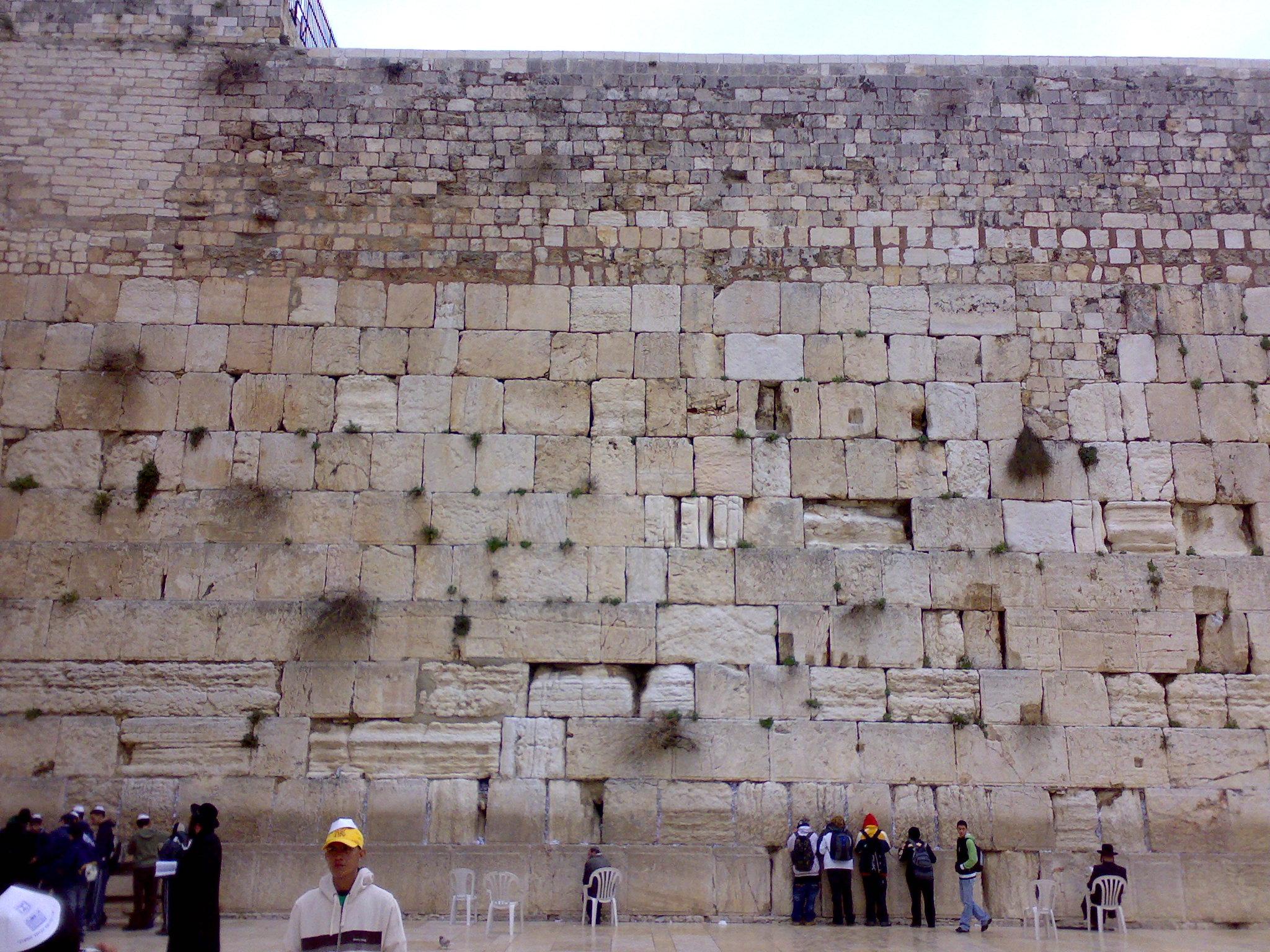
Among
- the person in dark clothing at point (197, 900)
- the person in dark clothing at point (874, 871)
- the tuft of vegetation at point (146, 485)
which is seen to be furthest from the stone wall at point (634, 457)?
the person in dark clothing at point (197, 900)

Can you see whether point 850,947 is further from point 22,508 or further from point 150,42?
point 150,42

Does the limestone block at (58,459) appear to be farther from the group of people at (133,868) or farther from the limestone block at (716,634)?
the limestone block at (716,634)

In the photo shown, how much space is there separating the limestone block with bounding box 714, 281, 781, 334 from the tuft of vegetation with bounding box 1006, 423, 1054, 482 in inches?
90.8

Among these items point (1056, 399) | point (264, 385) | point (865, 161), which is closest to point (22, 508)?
point (264, 385)

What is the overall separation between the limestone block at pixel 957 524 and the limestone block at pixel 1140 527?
1.29 feet

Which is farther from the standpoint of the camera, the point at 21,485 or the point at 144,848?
the point at 21,485

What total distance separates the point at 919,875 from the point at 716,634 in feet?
7.66

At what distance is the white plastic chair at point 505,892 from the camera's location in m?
7.09

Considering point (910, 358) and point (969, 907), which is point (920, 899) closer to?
point (969, 907)

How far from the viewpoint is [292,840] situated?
7750mm

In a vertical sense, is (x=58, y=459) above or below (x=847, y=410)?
below

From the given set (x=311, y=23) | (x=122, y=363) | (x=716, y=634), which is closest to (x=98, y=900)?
(x=122, y=363)

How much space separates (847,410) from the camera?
880cm

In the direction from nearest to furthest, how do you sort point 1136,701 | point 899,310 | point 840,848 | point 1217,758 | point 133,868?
1. point 133,868
2. point 840,848
3. point 1217,758
4. point 1136,701
5. point 899,310
